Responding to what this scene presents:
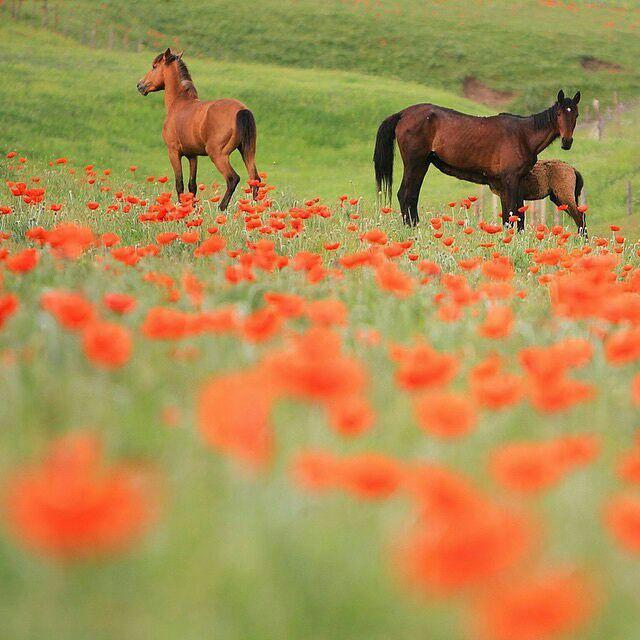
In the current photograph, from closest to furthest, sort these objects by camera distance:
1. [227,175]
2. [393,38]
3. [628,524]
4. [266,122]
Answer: [628,524] < [227,175] < [266,122] < [393,38]

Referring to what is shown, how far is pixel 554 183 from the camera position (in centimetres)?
1388

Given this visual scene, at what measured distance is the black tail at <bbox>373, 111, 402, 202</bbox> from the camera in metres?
12.4

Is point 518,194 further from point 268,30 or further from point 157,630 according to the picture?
point 268,30

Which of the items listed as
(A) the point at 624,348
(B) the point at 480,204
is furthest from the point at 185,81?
(A) the point at 624,348

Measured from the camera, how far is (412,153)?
42.1ft

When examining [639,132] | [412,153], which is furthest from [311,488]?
[639,132]

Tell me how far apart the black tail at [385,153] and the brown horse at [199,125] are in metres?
1.83

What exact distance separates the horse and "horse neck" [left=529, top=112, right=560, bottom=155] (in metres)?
0.99

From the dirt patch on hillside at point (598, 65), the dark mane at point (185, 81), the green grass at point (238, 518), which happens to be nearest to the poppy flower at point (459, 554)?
the green grass at point (238, 518)

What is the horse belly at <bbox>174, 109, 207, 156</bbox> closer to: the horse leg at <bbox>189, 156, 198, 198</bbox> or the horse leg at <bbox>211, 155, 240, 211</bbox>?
the horse leg at <bbox>189, 156, 198, 198</bbox>

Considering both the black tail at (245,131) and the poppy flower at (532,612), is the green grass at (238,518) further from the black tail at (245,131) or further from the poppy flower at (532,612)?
the black tail at (245,131)

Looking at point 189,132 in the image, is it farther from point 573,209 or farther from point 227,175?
point 573,209

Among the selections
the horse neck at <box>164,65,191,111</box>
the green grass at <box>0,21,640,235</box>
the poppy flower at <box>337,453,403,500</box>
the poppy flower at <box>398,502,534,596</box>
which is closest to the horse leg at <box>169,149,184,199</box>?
the horse neck at <box>164,65,191,111</box>

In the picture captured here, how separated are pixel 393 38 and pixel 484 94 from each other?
20.4ft
